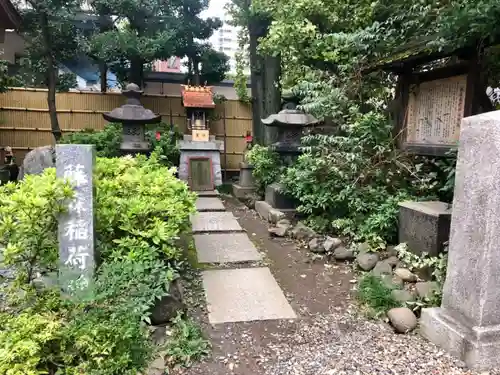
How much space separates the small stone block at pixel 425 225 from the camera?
153 inches

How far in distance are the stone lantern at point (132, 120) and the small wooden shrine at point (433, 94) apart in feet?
15.3

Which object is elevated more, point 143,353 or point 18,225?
point 18,225

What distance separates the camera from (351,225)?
5102 millimetres

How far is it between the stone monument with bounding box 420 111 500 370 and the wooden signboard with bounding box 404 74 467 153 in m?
1.96

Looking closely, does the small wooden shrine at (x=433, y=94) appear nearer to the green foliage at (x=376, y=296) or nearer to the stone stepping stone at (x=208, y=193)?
the green foliage at (x=376, y=296)

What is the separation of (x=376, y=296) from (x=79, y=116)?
10.7 m

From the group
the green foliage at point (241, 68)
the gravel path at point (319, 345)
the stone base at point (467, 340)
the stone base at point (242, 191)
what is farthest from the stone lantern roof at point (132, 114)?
the stone base at point (467, 340)

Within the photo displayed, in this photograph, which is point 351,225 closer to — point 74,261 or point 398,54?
point 398,54

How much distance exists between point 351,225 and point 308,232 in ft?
2.41

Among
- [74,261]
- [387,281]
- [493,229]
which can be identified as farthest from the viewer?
[387,281]

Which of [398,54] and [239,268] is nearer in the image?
[239,268]

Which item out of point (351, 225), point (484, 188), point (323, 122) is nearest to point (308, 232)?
point (351, 225)

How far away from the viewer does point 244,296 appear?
3688 mm

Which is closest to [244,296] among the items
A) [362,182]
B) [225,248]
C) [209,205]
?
[225,248]
